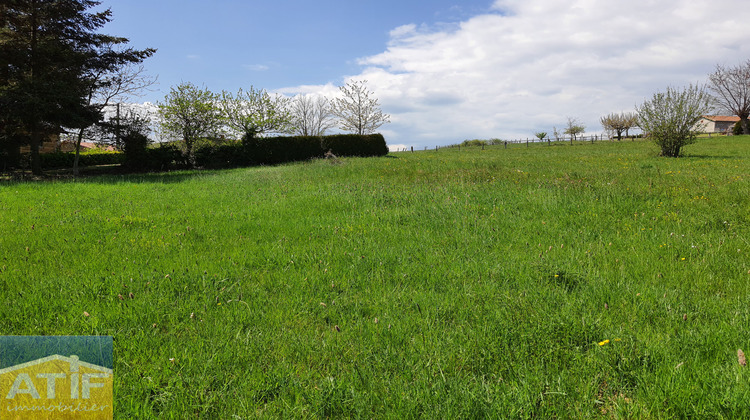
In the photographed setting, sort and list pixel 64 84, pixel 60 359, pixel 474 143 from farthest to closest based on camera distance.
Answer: pixel 474 143 → pixel 64 84 → pixel 60 359

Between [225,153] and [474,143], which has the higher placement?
[474,143]

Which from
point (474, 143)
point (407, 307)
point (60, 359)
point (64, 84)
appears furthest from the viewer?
point (474, 143)

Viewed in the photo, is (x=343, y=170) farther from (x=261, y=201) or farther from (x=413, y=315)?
(x=413, y=315)

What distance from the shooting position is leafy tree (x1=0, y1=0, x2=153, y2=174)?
1864 centimetres

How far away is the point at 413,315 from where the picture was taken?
11.3 feet

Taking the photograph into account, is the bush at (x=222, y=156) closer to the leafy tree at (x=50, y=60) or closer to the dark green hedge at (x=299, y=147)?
the dark green hedge at (x=299, y=147)

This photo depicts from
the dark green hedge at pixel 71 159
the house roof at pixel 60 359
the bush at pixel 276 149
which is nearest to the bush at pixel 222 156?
the bush at pixel 276 149

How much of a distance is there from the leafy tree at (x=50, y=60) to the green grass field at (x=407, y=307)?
1544 centimetres

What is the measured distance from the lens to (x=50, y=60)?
20453mm

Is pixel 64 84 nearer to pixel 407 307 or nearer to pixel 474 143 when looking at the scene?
pixel 407 307

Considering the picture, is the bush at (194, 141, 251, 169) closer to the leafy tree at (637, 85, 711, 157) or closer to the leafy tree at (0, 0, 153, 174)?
the leafy tree at (0, 0, 153, 174)

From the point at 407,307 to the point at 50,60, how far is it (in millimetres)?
26001

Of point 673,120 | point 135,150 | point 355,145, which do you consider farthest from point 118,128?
point 673,120

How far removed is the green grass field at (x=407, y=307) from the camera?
243 cm
